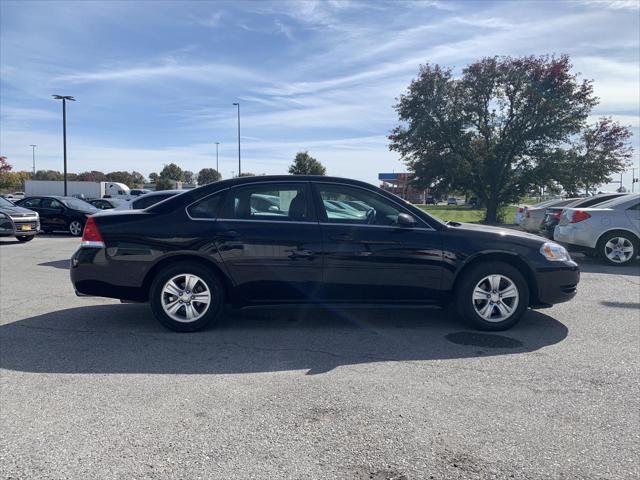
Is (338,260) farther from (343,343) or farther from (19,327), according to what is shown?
(19,327)

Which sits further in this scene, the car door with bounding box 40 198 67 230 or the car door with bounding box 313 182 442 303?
the car door with bounding box 40 198 67 230

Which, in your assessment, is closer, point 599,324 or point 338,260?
point 338,260

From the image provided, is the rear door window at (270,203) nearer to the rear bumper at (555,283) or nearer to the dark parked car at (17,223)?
the rear bumper at (555,283)

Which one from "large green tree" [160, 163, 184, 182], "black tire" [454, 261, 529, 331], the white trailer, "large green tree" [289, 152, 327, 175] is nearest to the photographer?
"black tire" [454, 261, 529, 331]

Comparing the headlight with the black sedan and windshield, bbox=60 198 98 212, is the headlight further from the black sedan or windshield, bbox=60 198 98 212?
windshield, bbox=60 198 98 212

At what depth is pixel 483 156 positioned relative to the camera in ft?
78.8

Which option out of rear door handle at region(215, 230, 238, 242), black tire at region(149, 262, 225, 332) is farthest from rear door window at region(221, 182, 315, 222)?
black tire at region(149, 262, 225, 332)

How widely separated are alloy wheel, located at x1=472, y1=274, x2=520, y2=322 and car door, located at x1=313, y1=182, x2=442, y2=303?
18.2 inches

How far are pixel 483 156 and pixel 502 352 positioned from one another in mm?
20541

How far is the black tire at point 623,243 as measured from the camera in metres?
10.4

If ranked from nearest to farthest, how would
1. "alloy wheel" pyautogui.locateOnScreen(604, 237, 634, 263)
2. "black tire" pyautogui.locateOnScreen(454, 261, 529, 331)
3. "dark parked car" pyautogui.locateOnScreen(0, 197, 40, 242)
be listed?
"black tire" pyautogui.locateOnScreen(454, 261, 529, 331) → "alloy wheel" pyautogui.locateOnScreen(604, 237, 634, 263) → "dark parked car" pyautogui.locateOnScreen(0, 197, 40, 242)

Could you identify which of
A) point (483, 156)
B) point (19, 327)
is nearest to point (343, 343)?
point (19, 327)

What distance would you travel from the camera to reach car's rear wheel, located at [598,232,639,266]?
10.4 m

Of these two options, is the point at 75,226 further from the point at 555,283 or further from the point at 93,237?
the point at 555,283
